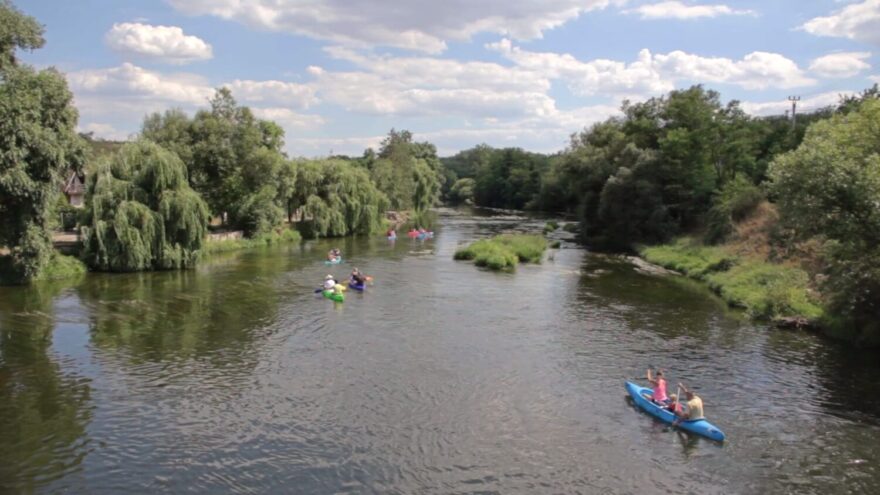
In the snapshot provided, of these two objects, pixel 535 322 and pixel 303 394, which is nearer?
pixel 303 394

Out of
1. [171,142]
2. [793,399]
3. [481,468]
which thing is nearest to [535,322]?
[793,399]

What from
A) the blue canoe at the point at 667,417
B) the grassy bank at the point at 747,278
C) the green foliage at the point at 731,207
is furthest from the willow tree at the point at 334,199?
the blue canoe at the point at 667,417

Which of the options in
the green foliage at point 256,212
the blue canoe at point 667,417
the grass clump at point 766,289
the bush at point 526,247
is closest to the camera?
the blue canoe at point 667,417

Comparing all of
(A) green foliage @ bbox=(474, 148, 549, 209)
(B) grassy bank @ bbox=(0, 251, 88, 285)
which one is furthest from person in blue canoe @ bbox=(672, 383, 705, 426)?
(A) green foliage @ bbox=(474, 148, 549, 209)

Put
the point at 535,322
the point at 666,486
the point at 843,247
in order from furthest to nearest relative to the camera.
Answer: the point at 535,322, the point at 843,247, the point at 666,486

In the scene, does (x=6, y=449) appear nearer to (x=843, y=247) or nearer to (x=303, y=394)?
(x=303, y=394)

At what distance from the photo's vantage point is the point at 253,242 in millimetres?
64375

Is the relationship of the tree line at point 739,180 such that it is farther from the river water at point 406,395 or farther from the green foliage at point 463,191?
the green foliage at point 463,191

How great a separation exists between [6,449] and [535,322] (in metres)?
23.0

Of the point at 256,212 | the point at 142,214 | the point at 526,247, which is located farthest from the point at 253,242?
the point at 526,247

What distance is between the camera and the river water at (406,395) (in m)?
17.0

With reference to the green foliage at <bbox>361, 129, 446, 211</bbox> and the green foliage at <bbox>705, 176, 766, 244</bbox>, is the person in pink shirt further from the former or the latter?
the green foliage at <bbox>361, 129, 446, 211</bbox>

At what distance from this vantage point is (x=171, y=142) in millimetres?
57688

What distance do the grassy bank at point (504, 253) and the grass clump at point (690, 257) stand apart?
10.2 metres
